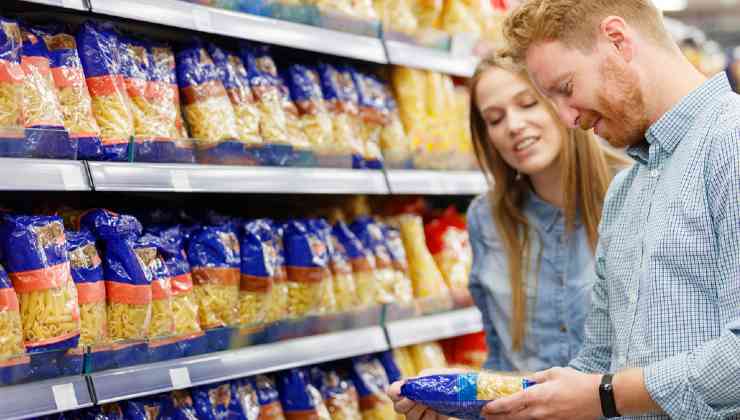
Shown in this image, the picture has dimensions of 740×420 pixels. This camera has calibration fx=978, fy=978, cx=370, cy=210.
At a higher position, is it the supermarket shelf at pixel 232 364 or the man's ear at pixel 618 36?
the man's ear at pixel 618 36

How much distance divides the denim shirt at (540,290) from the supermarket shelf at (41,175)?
4.28 feet

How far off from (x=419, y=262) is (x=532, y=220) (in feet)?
2.10

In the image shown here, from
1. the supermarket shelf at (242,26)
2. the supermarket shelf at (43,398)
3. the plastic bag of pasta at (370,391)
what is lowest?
the plastic bag of pasta at (370,391)

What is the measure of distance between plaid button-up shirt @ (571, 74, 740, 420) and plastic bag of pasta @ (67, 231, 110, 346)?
1.13 metres

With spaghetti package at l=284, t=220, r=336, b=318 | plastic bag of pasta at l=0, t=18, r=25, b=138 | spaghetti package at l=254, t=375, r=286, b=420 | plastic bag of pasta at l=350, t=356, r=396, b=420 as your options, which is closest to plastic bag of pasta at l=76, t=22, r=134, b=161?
plastic bag of pasta at l=0, t=18, r=25, b=138

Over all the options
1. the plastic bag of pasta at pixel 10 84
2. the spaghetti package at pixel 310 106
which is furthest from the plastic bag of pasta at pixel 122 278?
the spaghetti package at pixel 310 106

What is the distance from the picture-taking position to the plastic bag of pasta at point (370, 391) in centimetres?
309

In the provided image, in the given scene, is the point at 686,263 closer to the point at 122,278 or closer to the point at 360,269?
the point at 122,278

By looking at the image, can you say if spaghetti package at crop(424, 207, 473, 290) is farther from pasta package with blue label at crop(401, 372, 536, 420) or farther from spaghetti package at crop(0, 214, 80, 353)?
Result: spaghetti package at crop(0, 214, 80, 353)

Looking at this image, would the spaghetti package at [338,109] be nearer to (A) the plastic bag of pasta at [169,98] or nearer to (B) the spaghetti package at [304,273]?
(B) the spaghetti package at [304,273]

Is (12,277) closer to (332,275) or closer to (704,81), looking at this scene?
(332,275)

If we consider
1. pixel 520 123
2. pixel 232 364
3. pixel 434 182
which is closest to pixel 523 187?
pixel 520 123

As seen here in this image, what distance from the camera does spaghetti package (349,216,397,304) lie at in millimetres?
3180

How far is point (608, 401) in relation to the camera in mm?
1746
